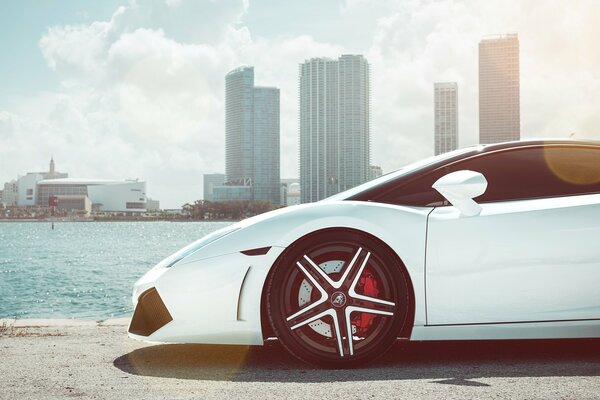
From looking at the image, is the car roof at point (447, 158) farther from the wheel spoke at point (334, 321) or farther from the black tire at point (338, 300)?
the wheel spoke at point (334, 321)

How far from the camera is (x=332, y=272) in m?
3.72

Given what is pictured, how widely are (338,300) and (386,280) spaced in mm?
287

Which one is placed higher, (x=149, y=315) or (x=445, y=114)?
(x=445, y=114)

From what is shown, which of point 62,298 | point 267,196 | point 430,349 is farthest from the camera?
point 267,196

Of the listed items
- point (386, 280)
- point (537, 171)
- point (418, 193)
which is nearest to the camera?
point (386, 280)

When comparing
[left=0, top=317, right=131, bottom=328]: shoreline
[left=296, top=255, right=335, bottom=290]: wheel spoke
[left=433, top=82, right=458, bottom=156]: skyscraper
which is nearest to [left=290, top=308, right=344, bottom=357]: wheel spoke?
[left=296, top=255, right=335, bottom=290]: wheel spoke

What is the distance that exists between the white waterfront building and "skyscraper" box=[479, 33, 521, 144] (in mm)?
88273

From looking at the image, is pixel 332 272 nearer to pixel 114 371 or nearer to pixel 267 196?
pixel 114 371

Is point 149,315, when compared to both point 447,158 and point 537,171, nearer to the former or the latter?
point 447,158

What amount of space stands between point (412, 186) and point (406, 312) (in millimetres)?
736

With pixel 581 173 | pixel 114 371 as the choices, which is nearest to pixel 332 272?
pixel 114 371

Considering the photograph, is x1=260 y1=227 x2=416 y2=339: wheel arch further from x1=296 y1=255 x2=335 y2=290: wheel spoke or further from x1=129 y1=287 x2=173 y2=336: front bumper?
x1=129 y1=287 x2=173 y2=336: front bumper

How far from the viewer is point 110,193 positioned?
586ft

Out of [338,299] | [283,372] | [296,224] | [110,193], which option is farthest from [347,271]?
[110,193]
